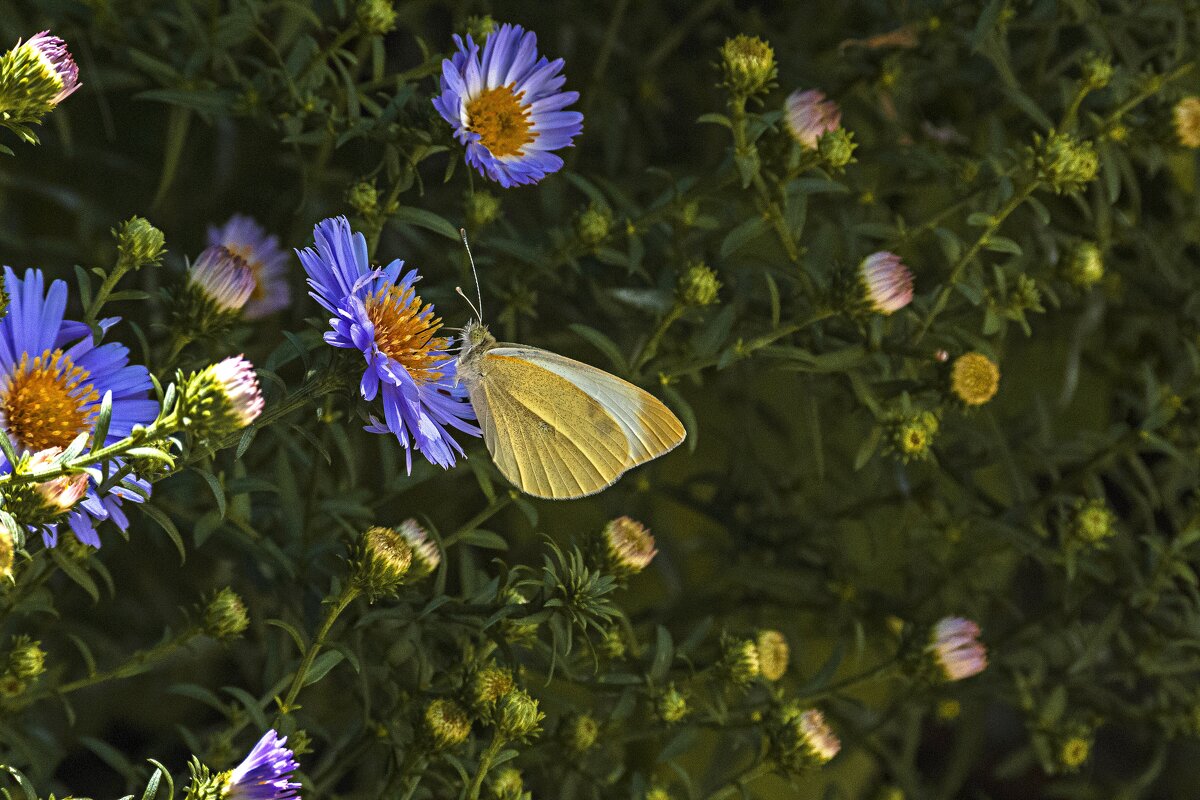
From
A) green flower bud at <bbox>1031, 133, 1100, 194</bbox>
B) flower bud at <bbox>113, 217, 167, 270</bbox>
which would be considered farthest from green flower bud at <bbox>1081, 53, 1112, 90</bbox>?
flower bud at <bbox>113, 217, 167, 270</bbox>

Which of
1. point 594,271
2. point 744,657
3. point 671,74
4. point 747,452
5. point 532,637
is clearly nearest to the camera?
point 532,637

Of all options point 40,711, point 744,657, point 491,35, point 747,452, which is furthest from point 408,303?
point 40,711

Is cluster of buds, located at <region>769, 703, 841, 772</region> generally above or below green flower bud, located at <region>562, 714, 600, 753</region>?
below

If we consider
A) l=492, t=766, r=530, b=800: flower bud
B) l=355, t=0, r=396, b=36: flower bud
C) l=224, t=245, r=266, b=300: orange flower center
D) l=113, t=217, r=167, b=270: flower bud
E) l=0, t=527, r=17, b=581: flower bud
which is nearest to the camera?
l=0, t=527, r=17, b=581: flower bud

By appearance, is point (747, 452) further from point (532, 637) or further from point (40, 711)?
point (40, 711)

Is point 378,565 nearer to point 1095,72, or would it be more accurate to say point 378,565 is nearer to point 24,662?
point 24,662

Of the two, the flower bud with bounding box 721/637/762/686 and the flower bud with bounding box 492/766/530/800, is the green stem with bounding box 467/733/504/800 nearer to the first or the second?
the flower bud with bounding box 492/766/530/800

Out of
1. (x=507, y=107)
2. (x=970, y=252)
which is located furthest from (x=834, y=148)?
(x=507, y=107)
